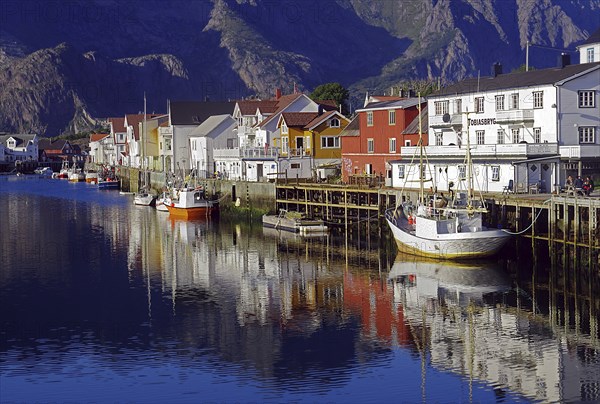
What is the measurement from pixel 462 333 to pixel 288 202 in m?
45.2

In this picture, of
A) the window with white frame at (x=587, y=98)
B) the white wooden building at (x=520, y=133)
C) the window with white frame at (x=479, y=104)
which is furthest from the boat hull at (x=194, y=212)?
the window with white frame at (x=587, y=98)

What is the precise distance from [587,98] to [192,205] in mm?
38715

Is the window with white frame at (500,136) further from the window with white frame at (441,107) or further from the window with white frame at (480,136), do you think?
the window with white frame at (441,107)

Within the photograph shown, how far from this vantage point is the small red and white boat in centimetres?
9506

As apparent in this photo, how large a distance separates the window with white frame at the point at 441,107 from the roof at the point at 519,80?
0.63 m

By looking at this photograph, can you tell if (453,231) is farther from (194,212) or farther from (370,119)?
(194,212)

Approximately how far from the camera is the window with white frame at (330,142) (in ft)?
327

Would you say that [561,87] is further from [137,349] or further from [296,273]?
[137,349]

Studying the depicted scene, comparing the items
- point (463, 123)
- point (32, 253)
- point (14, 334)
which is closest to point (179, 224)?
point (32, 253)

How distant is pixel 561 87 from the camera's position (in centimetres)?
6950

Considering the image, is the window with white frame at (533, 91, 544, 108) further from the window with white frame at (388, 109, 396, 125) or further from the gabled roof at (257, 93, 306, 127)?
the gabled roof at (257, 93, 306, 127)

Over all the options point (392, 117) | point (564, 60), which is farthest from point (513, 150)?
point (392, 117)

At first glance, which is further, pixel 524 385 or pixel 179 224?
pixel 179 224

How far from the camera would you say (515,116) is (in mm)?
71625
